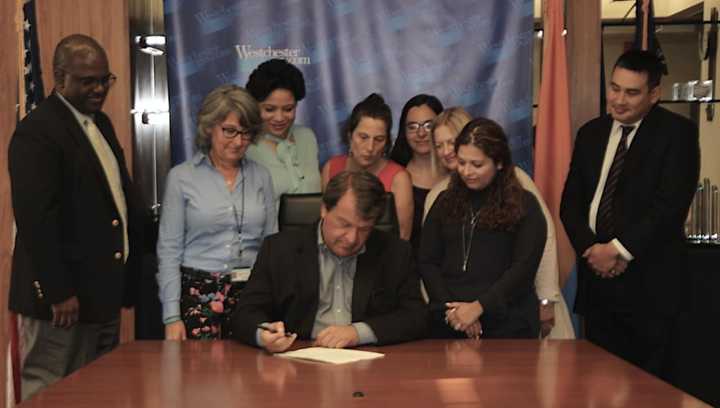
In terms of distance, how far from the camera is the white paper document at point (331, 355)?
2.72m

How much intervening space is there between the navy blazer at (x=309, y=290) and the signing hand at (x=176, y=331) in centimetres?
40

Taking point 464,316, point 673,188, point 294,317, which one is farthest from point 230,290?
point 673,188

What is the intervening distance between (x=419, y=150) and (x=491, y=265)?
0.93 meters

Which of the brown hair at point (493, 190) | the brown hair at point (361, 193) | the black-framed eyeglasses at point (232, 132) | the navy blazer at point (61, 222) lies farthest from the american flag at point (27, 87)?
the brown hair at point (493, 190)

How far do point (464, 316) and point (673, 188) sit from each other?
39.5 inches

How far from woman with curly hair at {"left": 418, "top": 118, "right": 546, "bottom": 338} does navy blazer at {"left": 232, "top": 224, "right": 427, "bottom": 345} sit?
28 centimetres

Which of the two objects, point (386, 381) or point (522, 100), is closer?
point (386, 381)

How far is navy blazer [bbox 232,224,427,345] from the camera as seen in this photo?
3080mm

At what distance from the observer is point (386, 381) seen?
2463 millimetres

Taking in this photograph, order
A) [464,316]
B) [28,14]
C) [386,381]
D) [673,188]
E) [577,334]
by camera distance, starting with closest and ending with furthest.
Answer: [386,381] < [464,316] < [673,188] < [28,14] < [577,334]

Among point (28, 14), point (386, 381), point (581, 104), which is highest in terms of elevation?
point (28, 14)

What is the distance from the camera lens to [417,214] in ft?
13.4

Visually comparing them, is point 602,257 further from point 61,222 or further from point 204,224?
point 61,222

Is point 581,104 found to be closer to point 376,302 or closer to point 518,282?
point 518,282
